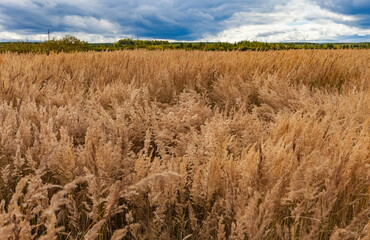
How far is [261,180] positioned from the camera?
1516 millimetres

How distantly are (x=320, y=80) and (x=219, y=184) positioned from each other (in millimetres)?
4401

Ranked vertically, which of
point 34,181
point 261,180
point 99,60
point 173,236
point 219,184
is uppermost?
point 99,60

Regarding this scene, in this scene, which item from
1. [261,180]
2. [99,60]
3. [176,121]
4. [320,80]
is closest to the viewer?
[261,180]

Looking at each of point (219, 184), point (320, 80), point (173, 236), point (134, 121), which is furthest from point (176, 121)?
point (320, 80)

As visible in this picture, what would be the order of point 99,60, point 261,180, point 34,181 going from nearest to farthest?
point 34,181, point 261,180, point 99,60

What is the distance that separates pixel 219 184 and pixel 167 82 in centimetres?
288

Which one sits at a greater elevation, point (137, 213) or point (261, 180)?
point (261, 180)

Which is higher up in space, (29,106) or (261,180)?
(29,106)

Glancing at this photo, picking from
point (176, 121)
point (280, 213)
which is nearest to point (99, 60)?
point (176, 121)

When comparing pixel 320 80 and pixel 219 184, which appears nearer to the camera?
pixel 219 184

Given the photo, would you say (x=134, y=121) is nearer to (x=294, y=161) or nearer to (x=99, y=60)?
(x=294, y=161)

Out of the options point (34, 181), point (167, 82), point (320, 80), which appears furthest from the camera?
point (320, 80)

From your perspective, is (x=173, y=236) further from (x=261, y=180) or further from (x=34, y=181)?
(x=34, y=181)

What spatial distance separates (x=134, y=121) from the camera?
267 centimetres
